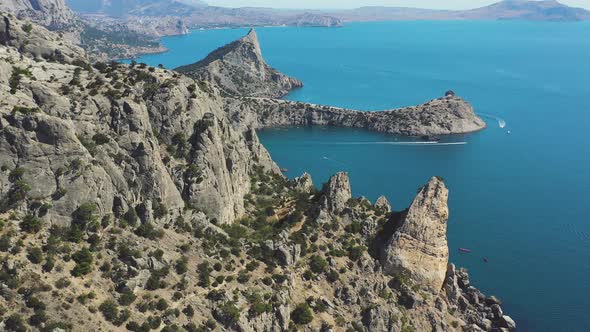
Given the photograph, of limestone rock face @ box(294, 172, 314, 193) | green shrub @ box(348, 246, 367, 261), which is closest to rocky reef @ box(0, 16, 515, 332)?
green shrub @ box(348, 246, 367, 261)

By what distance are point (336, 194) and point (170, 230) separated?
28121 mm

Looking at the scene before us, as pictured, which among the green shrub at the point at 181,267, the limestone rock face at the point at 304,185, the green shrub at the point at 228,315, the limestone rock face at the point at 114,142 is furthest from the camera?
the limestone rock face at the point at 304,185

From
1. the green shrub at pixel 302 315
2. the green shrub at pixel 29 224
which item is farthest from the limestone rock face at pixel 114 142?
the green shrub at pixel 302 315

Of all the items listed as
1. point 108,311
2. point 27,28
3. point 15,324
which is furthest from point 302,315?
point 27,28

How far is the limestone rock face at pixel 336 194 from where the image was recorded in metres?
78.4

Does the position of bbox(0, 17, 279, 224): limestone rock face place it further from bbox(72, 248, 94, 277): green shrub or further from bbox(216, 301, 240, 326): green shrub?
bbox(216, 301, 240, 326): green shrub

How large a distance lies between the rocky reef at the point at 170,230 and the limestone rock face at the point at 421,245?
20 cm

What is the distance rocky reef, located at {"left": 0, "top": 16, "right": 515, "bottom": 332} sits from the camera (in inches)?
1946

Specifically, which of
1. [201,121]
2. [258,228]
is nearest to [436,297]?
[258,228]

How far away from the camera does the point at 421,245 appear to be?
73875mm

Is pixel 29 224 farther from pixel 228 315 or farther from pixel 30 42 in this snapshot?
pixel 30 42

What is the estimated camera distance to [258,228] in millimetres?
75562

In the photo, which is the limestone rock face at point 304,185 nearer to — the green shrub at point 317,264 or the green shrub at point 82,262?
the green shrub at point 317,264

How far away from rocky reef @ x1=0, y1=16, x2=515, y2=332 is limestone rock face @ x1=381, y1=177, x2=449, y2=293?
20cm
